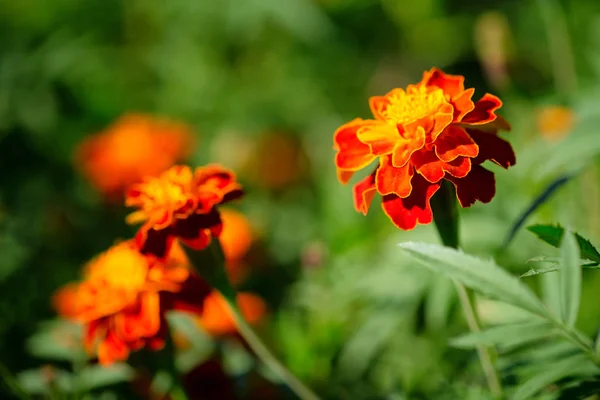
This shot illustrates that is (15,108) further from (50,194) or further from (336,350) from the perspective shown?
(336,350)

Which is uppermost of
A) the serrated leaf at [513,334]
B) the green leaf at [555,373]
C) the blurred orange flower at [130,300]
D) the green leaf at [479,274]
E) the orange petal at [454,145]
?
the orange petal at [454,145]

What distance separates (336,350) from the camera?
989mm

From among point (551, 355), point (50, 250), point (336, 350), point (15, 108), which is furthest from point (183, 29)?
point (551, 355)

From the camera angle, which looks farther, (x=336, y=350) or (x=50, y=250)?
(x=50, y=250)

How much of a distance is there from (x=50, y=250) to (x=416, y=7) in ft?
3.95

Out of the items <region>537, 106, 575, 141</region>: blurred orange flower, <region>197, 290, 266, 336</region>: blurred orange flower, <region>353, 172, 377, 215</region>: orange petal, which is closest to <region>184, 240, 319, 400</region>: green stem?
<region>353, 172, 377, 215</region>: orange petal

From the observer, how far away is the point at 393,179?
59cm

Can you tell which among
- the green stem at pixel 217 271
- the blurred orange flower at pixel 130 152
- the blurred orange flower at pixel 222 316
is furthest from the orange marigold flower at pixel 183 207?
the blurred orange flower at pixel 130 152

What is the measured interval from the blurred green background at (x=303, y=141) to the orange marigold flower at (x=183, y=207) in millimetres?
278

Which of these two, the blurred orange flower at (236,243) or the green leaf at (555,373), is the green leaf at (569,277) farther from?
the blurred orange flower at (236,243)

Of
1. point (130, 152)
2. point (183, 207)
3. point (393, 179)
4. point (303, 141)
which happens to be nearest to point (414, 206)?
point (393, 179)

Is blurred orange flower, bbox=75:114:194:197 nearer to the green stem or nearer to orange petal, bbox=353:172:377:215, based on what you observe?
the green stem

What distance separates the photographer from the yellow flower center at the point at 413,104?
0.62 metres

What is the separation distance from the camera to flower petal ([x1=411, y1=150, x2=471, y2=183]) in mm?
566
